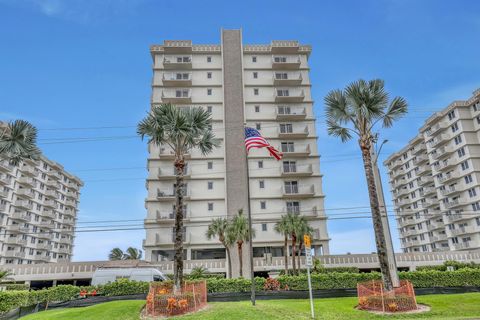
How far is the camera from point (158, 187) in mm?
53156

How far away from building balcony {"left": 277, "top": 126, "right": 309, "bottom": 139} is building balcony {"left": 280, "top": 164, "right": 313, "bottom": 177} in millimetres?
4974

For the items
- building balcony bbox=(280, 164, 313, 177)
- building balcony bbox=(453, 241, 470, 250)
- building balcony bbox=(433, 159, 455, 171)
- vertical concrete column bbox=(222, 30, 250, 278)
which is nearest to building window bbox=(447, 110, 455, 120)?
building balcony bbox=(433, 159, 455, 171)

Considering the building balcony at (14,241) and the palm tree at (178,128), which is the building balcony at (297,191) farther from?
the building balcony at (14,241)

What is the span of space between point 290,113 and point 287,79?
5941 millimetres

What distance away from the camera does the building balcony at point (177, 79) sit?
5753 centimetres

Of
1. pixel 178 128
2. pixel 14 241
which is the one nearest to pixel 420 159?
pixel 178 128

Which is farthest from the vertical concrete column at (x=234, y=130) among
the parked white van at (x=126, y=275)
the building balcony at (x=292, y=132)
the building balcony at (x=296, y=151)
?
the parked white van at (x=126, y=275)

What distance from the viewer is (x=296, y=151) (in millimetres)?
55781

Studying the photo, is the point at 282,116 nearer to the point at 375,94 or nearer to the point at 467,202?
the point at 375,94

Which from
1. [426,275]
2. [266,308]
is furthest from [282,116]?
[266,308]

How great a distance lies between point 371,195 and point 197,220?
33.1 metres

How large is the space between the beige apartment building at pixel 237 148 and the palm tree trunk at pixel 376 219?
29.4m

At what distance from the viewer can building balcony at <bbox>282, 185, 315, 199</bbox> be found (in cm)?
5258

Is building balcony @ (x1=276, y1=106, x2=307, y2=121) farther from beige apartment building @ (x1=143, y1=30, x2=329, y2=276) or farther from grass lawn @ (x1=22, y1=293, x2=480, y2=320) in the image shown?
grass lawn @ (x1=22, y1=293, x2=480, y2=320)
